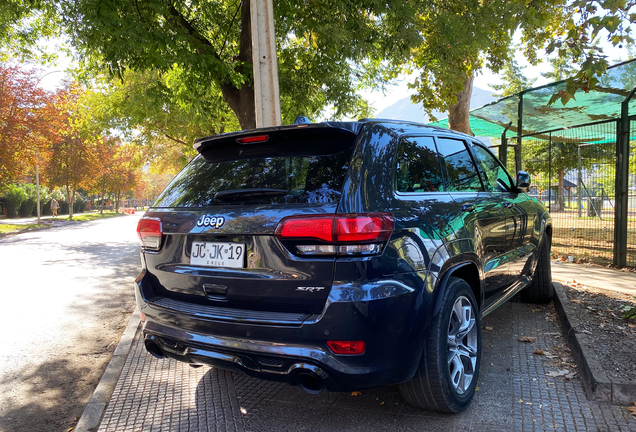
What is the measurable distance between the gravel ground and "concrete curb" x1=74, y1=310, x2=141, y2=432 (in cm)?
348

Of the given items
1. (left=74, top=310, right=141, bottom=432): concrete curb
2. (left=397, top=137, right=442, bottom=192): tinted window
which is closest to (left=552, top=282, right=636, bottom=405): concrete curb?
(left=397, top=137, right=442, bottom=192): tinted window

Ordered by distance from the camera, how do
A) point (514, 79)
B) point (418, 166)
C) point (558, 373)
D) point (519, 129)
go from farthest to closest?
point (514, 79) → point (519, 129) → point (558, 373) → point (418, 166)

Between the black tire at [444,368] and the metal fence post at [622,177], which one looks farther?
the metal fence post at [622,177]

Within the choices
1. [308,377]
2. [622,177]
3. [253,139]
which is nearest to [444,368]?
[308,377]

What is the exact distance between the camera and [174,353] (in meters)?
2.98

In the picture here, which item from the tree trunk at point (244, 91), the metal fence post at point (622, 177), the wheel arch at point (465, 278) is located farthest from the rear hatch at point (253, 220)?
the metal fence post at point (622, 177)

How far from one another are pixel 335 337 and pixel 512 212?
260cm

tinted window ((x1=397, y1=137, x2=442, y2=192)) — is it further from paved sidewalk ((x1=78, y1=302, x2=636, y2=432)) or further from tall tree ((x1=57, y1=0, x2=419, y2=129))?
tall tree ((x1=57, y1=0, x2=419, y2=129))

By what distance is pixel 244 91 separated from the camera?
8.70 meters

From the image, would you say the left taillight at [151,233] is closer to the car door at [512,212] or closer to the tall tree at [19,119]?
the car door at [512,212]

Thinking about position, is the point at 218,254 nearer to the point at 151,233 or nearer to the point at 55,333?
the point at 151,233

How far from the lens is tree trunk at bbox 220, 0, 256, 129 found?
340 inches

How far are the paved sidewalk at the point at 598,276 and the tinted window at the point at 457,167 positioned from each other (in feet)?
11.5

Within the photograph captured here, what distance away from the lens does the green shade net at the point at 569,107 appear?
7.53 meters
